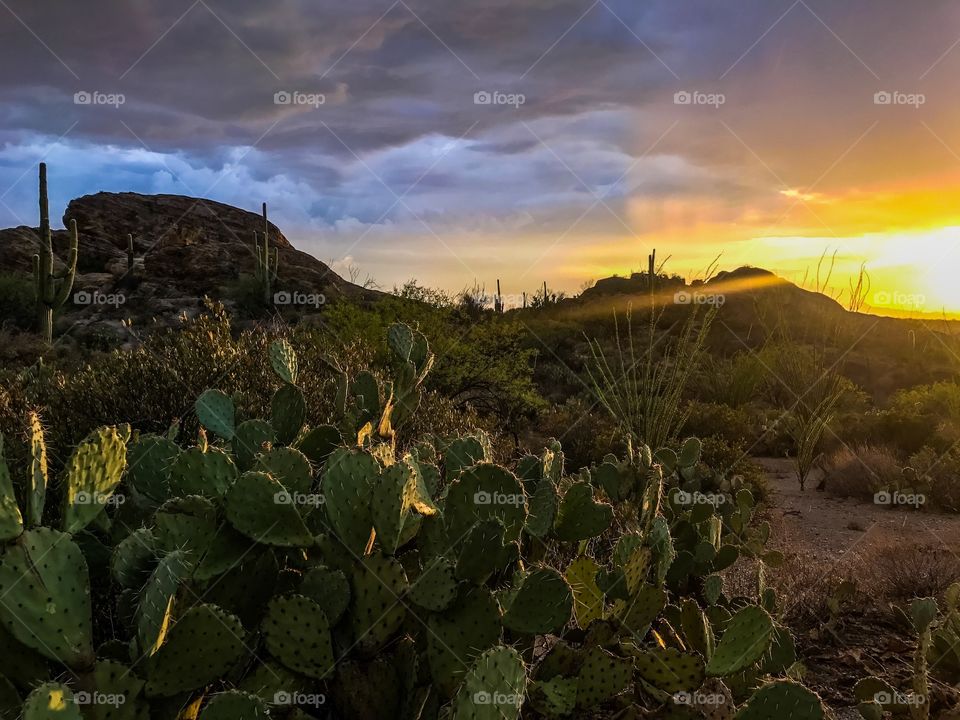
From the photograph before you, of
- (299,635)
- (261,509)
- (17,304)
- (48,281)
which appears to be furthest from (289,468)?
(17,304)

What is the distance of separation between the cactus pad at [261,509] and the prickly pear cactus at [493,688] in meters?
0.65


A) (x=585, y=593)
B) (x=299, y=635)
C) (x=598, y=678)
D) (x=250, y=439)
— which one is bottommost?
(x=598, y=678)

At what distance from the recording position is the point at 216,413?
2967 mm

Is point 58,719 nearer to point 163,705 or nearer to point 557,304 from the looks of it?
point 163,705

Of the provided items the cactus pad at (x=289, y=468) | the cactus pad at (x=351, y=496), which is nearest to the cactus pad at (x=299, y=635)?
the cactus pad at (x=351, y=496)

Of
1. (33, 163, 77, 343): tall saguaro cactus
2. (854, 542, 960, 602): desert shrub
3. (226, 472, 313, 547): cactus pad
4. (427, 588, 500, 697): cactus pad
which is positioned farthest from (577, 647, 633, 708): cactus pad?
(33, 163, 77, 343): tall saguaro cactus

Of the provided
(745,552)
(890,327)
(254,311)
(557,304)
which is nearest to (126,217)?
(254,311)

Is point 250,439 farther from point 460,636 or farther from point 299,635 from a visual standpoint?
point 460,636

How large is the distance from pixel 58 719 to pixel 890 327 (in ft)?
120

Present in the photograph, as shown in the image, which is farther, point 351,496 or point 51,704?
point 351,496

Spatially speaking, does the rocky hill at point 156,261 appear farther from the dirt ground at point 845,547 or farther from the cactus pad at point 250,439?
the cactus pad at point 250,439

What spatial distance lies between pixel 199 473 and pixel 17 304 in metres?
27.7

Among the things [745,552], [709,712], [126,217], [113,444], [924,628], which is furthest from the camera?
[126,217]

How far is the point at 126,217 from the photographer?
144ft
